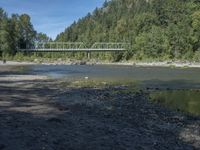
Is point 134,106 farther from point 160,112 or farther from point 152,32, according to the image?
point 152,32

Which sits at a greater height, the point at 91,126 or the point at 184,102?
the point at 91,126

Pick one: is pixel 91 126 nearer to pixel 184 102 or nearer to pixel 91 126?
pixel 91 126

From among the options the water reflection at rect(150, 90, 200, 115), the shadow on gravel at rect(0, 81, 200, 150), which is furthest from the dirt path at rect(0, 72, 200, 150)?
the water reflection at rect(150, 90, 200, 115)

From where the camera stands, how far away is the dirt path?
17.4 m

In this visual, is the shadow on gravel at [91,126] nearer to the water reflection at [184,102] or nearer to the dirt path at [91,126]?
the dirt path at [91,126]

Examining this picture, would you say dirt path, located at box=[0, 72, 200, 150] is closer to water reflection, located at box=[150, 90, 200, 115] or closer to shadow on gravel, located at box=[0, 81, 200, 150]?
shadow on gravel, located at box=[0, 81, 200, 150]

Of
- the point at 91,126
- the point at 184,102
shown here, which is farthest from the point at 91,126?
the point at 184,102

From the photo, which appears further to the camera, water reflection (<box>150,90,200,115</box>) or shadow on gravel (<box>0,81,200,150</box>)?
water reflection (<box>150,90,200,115</box>)

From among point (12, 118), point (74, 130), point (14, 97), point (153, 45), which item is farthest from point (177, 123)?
point (153, 45)

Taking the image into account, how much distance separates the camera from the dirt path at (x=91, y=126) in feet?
57.0

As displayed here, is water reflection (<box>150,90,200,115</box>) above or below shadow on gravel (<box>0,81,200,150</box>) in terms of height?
below

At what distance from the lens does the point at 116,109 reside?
2784 centimetres

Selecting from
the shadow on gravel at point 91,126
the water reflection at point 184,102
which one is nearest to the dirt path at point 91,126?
the shadow on gravel at point 91,126

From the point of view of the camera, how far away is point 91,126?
820 inches
